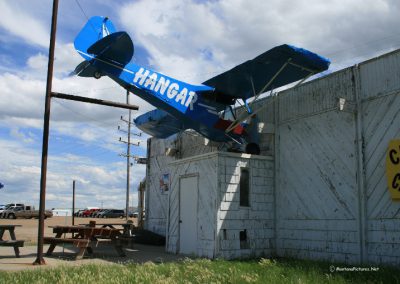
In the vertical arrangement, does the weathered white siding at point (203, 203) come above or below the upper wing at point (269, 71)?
below

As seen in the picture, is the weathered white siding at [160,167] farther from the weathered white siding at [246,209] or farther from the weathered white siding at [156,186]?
the weathered white siding at [246,209]

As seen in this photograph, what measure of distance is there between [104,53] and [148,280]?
22.5 feet

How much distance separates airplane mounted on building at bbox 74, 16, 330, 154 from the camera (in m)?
11.8

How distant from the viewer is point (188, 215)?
13.8 metres

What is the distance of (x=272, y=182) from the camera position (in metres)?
13.8

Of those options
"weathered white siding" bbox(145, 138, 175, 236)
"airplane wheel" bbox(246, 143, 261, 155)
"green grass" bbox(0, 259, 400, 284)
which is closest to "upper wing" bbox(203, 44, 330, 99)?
"airplane wheel" bbox(246, 143, 261, 155)

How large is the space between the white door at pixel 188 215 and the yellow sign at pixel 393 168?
5.54 meters

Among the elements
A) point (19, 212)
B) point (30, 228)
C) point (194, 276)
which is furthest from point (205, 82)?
point (19, 212)

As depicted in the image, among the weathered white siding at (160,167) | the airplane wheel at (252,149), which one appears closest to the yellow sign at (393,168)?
the airplane wheel at (252,149)

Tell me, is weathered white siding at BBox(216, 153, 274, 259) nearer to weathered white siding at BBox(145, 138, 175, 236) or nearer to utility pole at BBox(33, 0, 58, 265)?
utility pole at BBox(33, 0, 58, 265)

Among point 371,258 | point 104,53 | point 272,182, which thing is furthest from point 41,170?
point 371,258

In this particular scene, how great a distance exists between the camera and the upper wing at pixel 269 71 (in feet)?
37.5

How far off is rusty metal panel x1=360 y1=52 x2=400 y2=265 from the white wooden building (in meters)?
0.02

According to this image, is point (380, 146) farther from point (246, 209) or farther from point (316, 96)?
point (246, 209)
